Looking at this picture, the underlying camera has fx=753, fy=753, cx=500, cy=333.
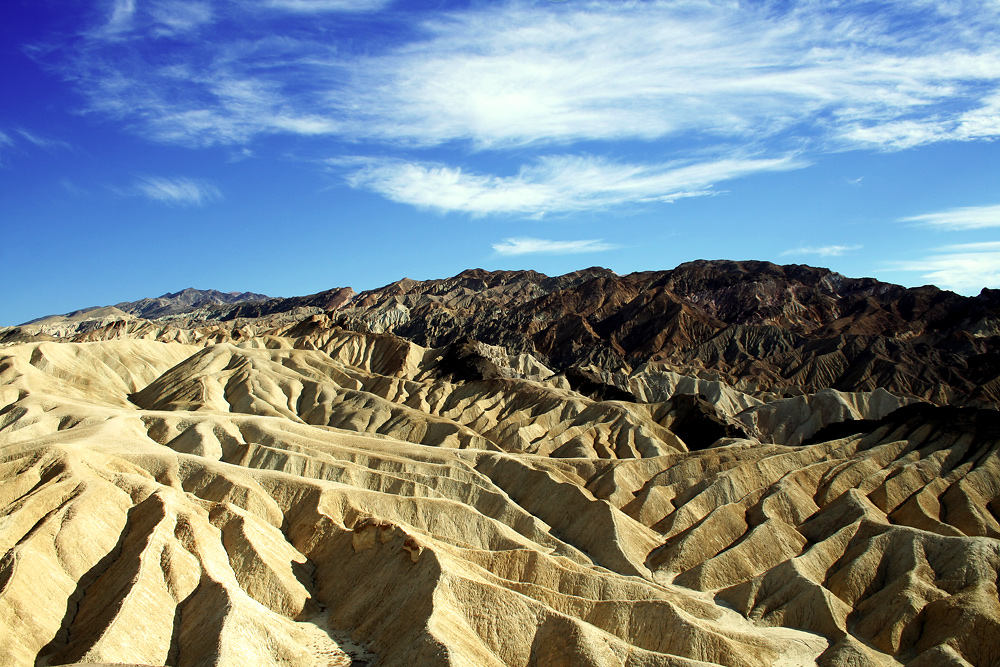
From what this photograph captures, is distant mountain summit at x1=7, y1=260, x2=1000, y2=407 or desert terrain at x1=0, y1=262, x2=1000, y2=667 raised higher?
distant mountain summit at x1=7, y1=260, x2=1000, y2=407

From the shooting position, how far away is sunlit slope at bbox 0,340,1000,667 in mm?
33188

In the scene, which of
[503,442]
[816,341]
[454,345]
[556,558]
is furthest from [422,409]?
[816,341]

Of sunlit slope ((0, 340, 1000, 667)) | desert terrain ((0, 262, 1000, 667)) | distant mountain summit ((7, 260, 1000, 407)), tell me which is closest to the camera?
sunlit slope ((0, 340, 1000, 667))

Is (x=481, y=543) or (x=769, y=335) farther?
(x=769, y=335)

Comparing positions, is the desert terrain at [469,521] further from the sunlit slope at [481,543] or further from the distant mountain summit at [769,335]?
the distant mountain summit at [769,335]

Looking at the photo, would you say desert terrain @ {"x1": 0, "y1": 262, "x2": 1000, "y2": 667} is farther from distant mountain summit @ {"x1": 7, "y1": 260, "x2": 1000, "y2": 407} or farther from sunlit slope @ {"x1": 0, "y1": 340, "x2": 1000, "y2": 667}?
distant mountain summit @ {"x1": 7, "y1": 260, "x2": 1000, "y2": 407}

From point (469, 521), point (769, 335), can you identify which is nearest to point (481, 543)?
point (469, 521)

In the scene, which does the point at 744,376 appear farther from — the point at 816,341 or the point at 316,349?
the point at 316,349

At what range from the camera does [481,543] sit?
51281 mm

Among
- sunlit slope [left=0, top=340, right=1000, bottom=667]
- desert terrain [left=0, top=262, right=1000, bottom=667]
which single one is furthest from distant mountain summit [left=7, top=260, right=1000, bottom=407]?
sunlit slope [left=0, top=340, right=1000, bottom=667]

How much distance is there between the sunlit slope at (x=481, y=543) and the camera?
3319 centimetres

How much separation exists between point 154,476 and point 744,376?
378 feet

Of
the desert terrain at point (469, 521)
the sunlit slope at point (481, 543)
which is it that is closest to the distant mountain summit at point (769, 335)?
the desert terrain at point (469, 521)

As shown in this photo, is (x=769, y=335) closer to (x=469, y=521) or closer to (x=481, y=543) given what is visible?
(x=469, y=521)
